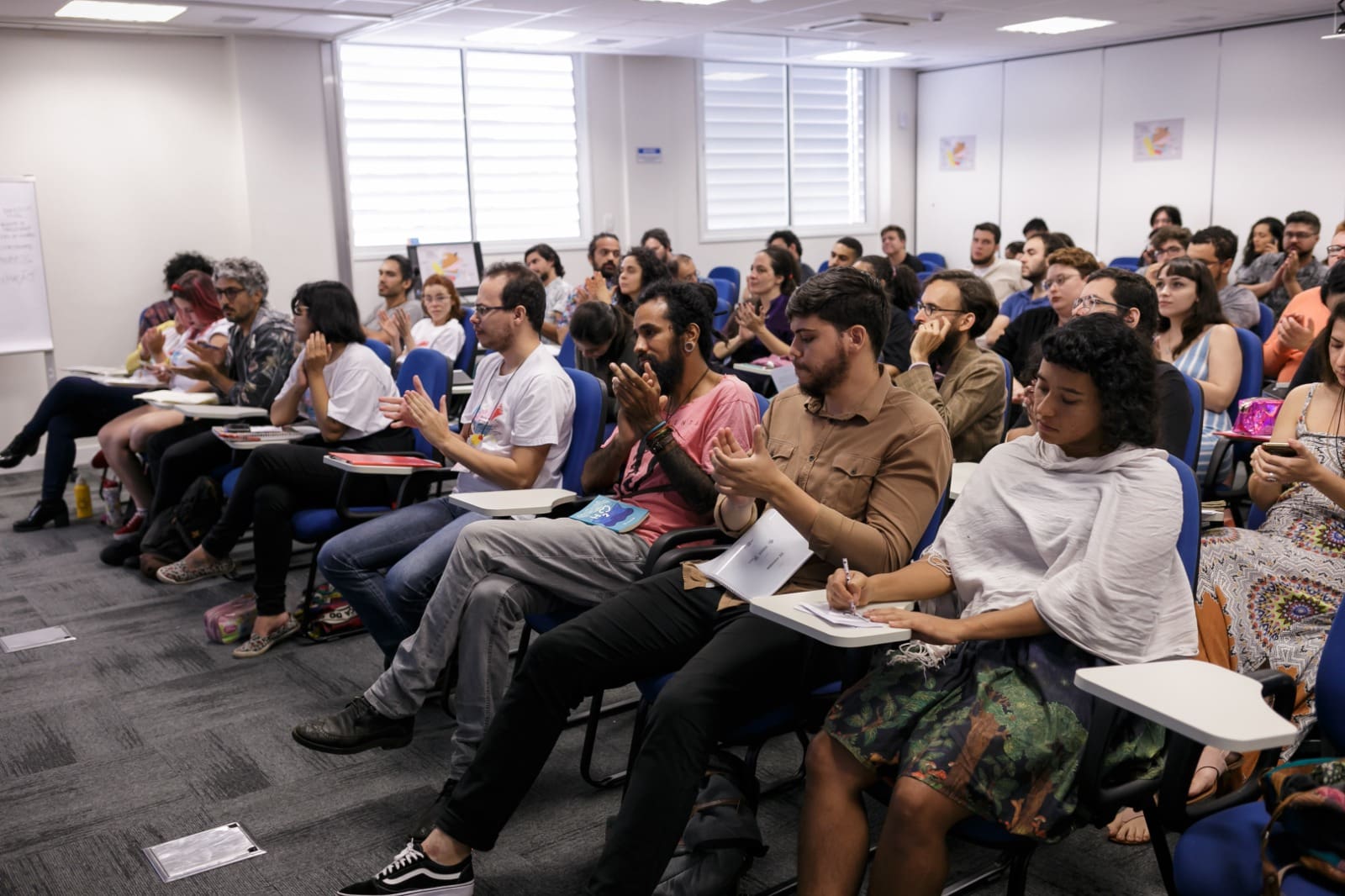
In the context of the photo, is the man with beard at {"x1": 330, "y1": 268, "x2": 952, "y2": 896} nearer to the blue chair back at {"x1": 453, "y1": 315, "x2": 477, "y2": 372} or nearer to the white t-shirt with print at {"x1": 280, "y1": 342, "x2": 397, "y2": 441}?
the white t-shirt with print at {"x1": 280, "y1": 342, "x2": 397, "y2": 441}

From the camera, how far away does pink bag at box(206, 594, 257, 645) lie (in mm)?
4035

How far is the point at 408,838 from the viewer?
2.61 meters

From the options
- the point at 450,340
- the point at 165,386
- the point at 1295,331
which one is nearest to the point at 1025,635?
the point at 1295,331

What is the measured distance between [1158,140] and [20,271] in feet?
29.7

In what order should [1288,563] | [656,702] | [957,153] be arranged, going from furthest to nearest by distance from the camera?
1. [957,153]
2. [1288,563]
3. [656,702]

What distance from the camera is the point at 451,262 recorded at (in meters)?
8.30

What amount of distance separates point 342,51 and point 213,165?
1.41 metres

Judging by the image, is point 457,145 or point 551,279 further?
point 457,145

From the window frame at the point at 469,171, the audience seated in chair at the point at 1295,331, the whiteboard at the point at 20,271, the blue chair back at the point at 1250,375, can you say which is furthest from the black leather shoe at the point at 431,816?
the window frame at the point at 469,171

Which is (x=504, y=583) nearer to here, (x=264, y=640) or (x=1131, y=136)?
(x=264, y=640)

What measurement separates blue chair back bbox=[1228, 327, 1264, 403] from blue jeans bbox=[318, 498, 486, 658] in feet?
8.15

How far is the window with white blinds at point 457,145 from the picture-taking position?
29.0 ft

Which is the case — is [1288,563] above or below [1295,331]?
below

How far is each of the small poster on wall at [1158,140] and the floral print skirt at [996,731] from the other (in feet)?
30.0
